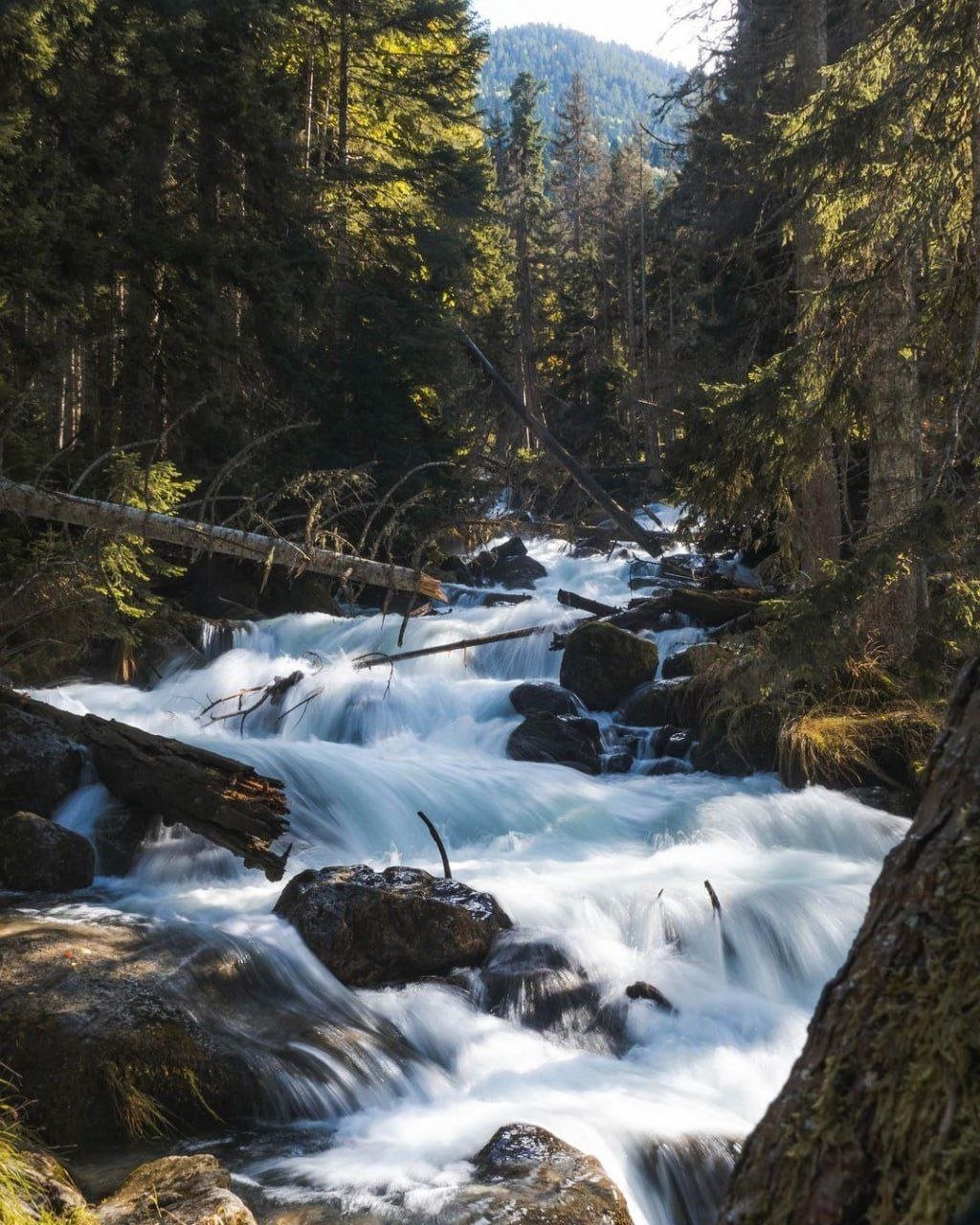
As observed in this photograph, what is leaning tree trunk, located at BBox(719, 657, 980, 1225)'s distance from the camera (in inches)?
40.7

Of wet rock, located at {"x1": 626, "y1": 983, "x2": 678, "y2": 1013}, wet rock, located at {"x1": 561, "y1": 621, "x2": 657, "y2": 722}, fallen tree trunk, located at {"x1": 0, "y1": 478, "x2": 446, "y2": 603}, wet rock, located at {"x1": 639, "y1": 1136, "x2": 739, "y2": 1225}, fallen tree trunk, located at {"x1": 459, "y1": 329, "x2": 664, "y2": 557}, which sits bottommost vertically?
wet rock, located at {"x1": 639, "y1": 1136, "x2": 739, "y2": 1225}

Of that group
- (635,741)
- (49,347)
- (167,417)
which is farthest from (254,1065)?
(167,417)

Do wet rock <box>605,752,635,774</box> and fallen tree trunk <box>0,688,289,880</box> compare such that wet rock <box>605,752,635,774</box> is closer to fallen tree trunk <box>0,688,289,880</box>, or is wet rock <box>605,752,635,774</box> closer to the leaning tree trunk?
fallen tree trunk <box>0,688,289,880</box>

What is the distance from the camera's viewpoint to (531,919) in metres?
7.64

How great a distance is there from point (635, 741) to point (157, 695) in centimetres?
678

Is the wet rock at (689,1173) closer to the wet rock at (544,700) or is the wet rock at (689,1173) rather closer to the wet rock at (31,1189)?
the wet rock at (31,1189)

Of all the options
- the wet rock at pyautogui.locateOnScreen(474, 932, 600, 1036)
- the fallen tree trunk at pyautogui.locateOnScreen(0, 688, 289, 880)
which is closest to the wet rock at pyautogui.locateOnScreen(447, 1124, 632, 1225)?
the wet rock at pyautogui.locateOnScreen(474, 932, 600, 1036)

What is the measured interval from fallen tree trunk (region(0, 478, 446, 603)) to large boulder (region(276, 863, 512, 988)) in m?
2.25

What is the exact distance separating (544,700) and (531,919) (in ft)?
18.5

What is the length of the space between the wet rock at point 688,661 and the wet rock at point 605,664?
0.76ft

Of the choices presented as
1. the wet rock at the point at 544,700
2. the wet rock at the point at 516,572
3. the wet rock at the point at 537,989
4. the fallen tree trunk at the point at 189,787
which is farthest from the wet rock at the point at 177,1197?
the wet rock at the point at 516,572

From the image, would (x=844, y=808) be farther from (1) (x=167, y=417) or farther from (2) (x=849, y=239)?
(1) (x=167, y=417)

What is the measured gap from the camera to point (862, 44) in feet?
23.3

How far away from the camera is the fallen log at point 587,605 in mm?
16252
